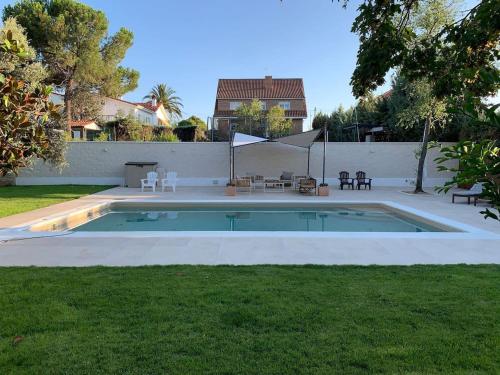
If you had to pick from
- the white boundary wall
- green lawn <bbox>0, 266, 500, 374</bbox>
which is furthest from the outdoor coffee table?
green lawn <bbox>0, 266, 500, 374</bbox>

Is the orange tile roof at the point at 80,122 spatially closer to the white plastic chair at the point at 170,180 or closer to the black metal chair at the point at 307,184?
the white plastic chair at the point at 170,180

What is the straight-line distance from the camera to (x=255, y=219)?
12484mm

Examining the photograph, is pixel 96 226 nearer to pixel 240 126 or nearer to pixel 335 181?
pixel 335 181

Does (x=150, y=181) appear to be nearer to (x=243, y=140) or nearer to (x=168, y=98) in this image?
(x=243, y=140)

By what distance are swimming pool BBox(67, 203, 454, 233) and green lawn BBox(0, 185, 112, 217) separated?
213cm

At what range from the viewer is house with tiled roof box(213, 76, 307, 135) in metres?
41.8

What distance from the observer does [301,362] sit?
3.11 metres

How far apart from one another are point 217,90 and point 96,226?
34638 millimetres

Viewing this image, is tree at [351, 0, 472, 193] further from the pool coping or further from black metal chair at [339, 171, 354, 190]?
black metal chair at [339, 171, 354, 190]

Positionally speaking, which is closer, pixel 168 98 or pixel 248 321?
pixel 248 321

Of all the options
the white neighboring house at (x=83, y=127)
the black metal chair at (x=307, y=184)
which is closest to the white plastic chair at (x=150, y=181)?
the black metal chair at (x=307, y=184)

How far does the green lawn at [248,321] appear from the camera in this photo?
10.1ft

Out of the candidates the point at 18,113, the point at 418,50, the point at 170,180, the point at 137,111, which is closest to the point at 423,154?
the point at 170,180

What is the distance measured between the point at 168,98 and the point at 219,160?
50.7 m
